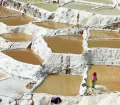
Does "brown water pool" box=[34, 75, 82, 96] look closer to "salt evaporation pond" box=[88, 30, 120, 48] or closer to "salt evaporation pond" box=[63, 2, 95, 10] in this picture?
"salt evaporation pond" box=[88, 30, 120, 48]

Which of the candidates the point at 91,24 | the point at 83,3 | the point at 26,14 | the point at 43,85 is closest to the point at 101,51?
the point at 43,85

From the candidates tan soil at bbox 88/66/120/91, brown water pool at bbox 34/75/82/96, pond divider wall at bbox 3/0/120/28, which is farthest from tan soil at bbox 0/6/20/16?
tan soil at bbox 88/66/120/91

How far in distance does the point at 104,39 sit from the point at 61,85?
476 centimetres

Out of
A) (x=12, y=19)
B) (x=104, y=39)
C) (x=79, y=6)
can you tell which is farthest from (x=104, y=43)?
(x=12, y=19)

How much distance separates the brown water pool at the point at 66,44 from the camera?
18.6m

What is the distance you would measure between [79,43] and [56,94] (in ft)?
16.8

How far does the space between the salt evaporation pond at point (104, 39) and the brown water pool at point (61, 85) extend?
263 centimetres

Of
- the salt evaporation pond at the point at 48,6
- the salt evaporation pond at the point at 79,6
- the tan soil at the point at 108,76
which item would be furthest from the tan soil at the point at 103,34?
the salt evaporation pond at the point at 48,6

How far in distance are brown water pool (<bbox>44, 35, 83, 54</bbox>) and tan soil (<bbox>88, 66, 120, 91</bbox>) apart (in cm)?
139

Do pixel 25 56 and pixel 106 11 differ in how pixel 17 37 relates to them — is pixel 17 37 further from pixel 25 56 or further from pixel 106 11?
pixel 106 11

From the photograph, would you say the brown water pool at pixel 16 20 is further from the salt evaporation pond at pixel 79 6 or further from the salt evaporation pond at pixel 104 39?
the salt evaporation pond at pixel 104 39

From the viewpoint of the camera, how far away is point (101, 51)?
1841cm

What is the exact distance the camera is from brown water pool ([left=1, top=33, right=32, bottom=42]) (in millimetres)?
22166

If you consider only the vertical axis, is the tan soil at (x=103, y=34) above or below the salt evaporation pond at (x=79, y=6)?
below
